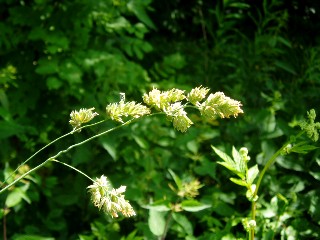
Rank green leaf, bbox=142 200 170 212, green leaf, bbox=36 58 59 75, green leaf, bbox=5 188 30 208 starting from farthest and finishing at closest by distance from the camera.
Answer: green leaf, bbox=36 58 59 75 → green leaf, bbox=5 188 30 208 → green leaf, bbox=142 200 170 212

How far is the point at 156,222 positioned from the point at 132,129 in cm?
62

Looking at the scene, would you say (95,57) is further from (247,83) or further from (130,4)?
(247,83)

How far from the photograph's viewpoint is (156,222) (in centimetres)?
165

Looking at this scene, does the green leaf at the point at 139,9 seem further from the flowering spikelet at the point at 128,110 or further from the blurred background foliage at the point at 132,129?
the flowering spikelet at the point at 128,110

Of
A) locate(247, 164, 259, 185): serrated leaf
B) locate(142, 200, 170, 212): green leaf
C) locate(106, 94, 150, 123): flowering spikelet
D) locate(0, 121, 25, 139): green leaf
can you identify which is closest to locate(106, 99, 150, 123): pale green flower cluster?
locate(106, 94, 150, 123): flowering spikelet

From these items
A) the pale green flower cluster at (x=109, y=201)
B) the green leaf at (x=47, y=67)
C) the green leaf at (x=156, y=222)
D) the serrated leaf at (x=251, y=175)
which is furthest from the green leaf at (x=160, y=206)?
the green leaf at (x=47, y=67)

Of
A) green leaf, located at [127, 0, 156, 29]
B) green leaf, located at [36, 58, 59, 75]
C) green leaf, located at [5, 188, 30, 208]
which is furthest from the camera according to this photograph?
green leaf, located at [127, 0, 156, 29]

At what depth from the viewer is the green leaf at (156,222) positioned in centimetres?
163

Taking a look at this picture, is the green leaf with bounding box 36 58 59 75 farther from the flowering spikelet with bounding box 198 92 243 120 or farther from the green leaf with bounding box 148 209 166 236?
the flowering spikelet with bounding box 198 92 243 120

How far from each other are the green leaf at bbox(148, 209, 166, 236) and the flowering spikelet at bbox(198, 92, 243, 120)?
22.4 inches

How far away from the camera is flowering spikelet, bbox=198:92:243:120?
117 cm

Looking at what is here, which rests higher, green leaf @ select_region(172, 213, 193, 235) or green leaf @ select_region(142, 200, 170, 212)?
green leaf @ select_region(142, 200, 170, 212)

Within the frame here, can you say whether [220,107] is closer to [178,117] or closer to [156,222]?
[178,117]

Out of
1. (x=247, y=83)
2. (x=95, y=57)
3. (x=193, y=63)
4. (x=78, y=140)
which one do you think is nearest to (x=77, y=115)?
(x=78, y=140)
